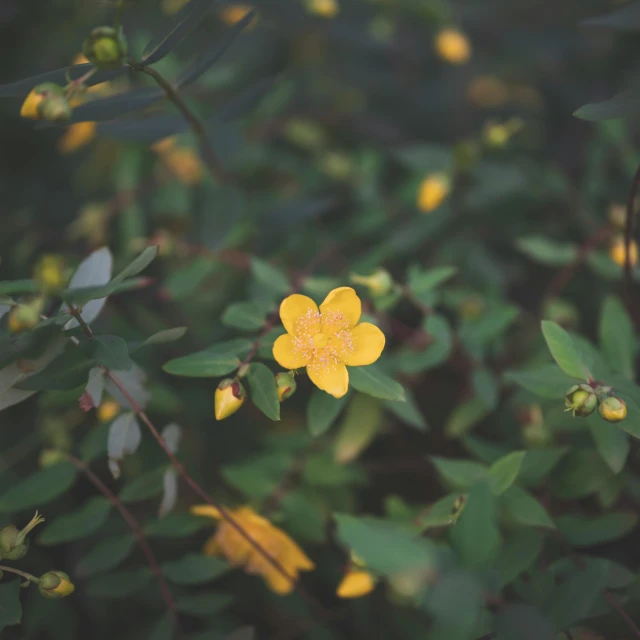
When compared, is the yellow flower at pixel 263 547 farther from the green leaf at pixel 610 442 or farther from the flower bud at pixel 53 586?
the green leaf at pixel 610 442

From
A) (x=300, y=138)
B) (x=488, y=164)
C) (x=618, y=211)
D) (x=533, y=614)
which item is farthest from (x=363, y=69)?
(x=533, y=614)

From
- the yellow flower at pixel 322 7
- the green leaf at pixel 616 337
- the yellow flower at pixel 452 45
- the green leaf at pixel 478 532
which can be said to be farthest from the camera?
the yellow flower at pixel 452 45

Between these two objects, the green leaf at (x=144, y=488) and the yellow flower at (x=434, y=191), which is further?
the yellow flower at (x=434, y=191)

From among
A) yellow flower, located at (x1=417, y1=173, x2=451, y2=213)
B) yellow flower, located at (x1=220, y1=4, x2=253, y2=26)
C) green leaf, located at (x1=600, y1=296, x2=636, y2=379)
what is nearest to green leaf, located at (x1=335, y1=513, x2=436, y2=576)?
green leaf, located at (x1=600, y1=296, x2=636, y2=379)

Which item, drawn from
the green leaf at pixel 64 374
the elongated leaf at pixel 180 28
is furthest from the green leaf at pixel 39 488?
the elongated leaf at pixel 180 28

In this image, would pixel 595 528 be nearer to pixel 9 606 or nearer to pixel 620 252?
pixel 620 252

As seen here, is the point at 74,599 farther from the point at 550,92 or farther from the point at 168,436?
the point at 550,92

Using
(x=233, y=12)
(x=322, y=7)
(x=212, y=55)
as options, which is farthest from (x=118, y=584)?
(x=233, y=12)

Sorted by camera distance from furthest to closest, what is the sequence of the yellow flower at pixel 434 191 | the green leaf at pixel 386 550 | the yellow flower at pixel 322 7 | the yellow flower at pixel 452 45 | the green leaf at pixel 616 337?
the yellow flower at pixel 452 45 < the yellow flower at pixel 322 7 < the yellow flower at pixel 434 191 < the green leaf at pixel 616 337 < the green leaf at pixel 386 550
